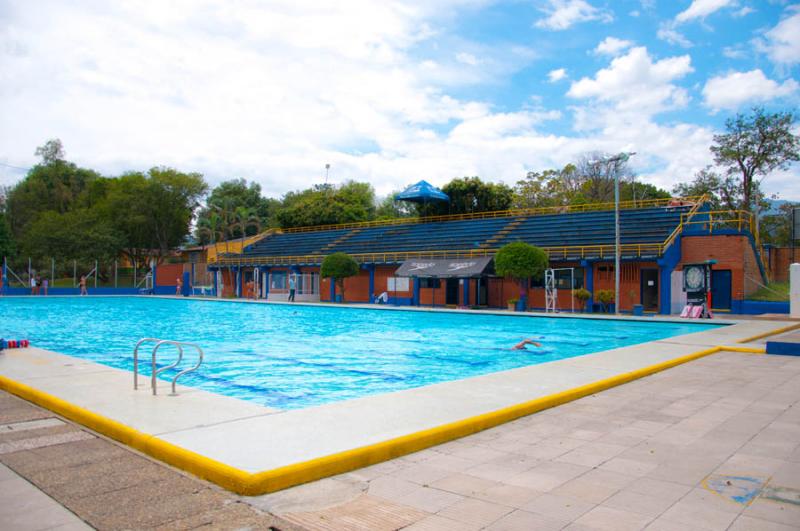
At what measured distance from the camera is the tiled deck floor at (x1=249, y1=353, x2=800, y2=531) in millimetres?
3787

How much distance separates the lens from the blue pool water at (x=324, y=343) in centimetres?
1030

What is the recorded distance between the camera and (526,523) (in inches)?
146

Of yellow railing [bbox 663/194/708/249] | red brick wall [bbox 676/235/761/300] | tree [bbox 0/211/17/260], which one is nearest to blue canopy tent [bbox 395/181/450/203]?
yellow railing [bbox 663/194/708/249]

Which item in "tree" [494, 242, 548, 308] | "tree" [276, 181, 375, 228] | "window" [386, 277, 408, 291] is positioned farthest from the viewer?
"tree" [276, 181, 375, 228]

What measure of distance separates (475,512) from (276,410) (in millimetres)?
3421

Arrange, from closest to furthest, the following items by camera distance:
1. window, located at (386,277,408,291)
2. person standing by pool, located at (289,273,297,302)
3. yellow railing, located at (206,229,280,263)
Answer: window, located at (386,277,408,291) → person standing by pool, located at (289,273,297,302) → yellow railing, located at (206,229,280,263)

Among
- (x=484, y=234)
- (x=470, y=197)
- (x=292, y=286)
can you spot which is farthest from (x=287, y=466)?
(x=470, y=197)

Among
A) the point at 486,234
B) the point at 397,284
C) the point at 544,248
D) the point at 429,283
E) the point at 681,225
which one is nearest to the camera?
the point at 681,225

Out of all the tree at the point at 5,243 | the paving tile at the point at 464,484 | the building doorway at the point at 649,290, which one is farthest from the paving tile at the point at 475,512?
the tree at the point at 5,243

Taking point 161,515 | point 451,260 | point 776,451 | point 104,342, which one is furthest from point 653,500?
point 451,260

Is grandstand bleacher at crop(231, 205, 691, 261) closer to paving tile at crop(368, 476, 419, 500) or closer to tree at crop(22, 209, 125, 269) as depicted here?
tree at crop(22, 209, 125, 269)

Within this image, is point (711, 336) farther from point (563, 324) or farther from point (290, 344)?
point (290, 344)

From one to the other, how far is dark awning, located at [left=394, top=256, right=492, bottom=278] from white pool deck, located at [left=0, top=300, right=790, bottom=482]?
21.8m

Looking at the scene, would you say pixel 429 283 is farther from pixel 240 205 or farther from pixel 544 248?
pixel 240 205
